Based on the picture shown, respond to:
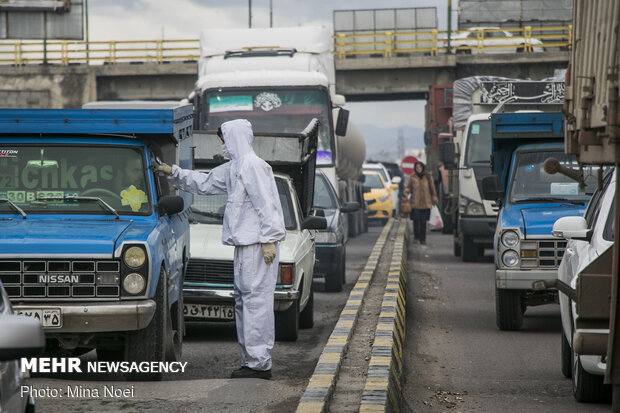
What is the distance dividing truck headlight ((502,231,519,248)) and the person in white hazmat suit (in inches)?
154

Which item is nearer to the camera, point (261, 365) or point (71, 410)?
point (71, 410)

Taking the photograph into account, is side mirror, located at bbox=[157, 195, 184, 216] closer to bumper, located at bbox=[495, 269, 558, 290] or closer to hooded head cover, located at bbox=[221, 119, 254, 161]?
hooded head cover, located at bbox=[221, 119, 254, 161]

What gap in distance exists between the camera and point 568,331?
27.0 feet

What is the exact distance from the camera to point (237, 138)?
9.02m

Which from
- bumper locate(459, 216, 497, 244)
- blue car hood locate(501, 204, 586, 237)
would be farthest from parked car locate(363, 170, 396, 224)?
blue car hood locate(501, 204, 586, 237)

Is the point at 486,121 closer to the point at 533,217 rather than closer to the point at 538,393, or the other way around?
the point at 533,217

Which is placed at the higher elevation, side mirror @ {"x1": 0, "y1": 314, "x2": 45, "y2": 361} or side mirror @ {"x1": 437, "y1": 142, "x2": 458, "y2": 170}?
side mirror @ {"x1": 0, "y1": 314, "x2": 45, "y2": 361}

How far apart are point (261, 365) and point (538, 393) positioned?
200cm

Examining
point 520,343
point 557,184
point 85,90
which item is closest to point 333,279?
point 557,184

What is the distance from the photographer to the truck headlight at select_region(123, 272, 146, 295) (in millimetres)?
8062

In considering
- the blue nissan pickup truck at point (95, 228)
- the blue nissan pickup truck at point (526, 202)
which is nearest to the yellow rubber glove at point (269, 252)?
the blue nissan pickup truck at point (95, 228)

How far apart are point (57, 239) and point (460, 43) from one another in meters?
43.5

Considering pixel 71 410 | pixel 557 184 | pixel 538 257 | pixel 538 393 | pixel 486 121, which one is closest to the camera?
pixel 71 410

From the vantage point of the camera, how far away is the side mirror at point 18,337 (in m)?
3.55
